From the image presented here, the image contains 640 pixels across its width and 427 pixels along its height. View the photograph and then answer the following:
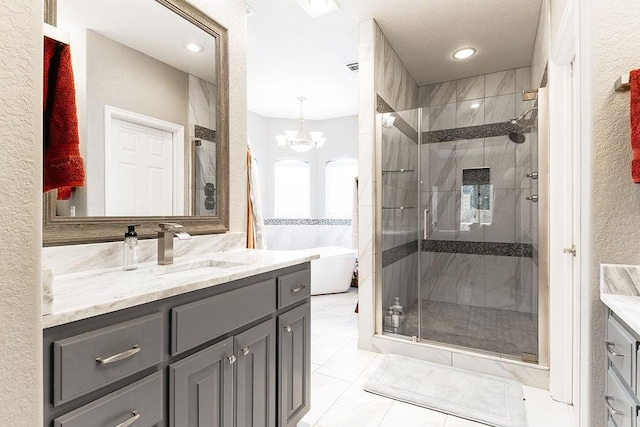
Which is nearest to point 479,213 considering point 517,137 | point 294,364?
point 517,137

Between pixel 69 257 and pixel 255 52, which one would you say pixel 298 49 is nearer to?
pixel 255 52

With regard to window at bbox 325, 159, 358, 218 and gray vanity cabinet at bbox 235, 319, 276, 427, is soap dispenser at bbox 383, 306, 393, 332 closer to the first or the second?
gray vanity cabinet at bbox 235, 319, 276, 427

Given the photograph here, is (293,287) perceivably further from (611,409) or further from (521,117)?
(521,117)

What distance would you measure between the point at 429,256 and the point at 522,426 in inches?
69.8

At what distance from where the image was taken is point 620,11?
131 centimetres

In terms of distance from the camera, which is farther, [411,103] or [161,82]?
[411,103]

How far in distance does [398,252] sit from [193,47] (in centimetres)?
232

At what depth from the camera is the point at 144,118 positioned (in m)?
1.63

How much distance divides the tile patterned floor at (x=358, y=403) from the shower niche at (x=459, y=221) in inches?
15.7

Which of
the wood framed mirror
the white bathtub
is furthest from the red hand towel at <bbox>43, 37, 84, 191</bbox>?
the white bathtub

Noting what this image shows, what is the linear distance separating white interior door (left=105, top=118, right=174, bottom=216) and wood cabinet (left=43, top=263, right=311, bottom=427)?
2.09ft

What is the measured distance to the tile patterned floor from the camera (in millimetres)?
1891

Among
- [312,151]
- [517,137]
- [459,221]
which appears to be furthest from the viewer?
[312,151]

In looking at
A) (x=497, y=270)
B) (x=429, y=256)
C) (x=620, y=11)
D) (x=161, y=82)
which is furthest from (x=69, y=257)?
(x=497, y=270)
